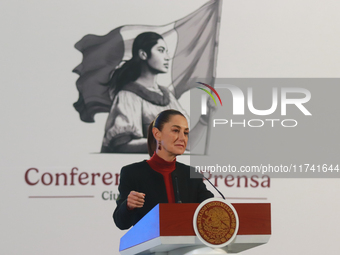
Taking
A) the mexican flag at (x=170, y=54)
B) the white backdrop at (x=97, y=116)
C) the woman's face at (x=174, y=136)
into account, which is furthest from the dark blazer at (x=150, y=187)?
the mexican flag at (x=170, y=54)

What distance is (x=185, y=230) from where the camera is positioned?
151 centimetres

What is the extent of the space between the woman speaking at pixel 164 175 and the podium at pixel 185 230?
44 cm

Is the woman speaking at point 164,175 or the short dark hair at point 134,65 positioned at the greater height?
the short dark hair at point 134,65

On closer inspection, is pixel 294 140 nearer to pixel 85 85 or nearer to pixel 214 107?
pixel 214 107

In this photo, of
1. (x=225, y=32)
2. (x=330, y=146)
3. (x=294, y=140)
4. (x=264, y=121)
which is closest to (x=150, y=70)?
(x=225, y=32)

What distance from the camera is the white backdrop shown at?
365 centimetres

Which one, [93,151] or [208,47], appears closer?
[93,151]

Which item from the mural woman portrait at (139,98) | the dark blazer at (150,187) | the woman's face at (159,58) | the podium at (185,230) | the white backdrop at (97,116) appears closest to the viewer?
the podium at (185,230)

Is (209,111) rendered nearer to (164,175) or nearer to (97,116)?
(97,116)

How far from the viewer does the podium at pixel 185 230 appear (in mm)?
1486

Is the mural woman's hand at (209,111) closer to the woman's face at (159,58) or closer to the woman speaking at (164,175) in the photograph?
the woman's face at (159,58)

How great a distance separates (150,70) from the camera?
3.91m

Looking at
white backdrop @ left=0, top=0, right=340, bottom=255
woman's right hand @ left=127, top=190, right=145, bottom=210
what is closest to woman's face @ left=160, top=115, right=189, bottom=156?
woman's right hand @ left=127, top=190, right=145, bottom=210

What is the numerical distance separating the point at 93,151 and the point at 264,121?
1357mm
